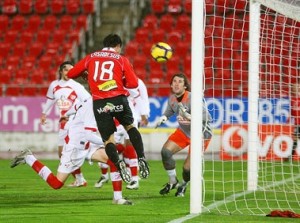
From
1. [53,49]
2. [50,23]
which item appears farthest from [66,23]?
[53,49]

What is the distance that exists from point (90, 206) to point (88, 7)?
17578 millimetres

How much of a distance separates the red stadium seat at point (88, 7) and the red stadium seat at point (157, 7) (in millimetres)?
1860

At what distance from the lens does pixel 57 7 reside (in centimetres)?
2853

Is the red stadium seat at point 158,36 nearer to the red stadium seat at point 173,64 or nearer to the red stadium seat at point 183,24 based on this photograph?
the red stadium seat at point 183,24

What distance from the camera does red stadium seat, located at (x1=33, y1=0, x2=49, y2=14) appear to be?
1128 inches

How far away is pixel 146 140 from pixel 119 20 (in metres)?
6.89

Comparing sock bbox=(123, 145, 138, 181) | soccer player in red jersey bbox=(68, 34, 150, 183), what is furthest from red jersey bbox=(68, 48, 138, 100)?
sock bbox=(123, 145, 138, 181)

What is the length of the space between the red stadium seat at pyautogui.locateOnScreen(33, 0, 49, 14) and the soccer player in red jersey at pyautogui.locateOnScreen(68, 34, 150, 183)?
17753mm

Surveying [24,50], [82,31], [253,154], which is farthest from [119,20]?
[253,154]

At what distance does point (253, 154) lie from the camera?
1370 centimetres

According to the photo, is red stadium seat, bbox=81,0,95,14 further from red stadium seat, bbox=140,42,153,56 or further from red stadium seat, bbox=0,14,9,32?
red stadium seat, bbox=140,42,153,56

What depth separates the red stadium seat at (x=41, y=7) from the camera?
28.6 metres

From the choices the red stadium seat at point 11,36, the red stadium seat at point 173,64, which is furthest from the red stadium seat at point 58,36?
the red stadium seat at point 173,64

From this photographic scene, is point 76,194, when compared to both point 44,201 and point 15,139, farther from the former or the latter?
point 15,139
